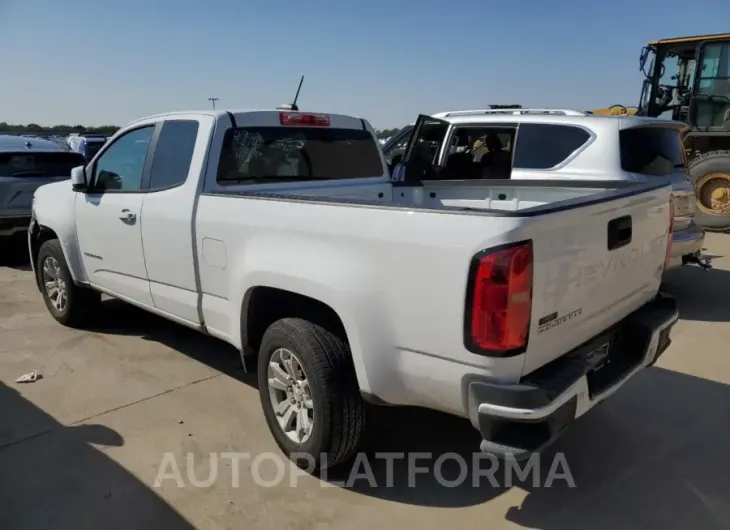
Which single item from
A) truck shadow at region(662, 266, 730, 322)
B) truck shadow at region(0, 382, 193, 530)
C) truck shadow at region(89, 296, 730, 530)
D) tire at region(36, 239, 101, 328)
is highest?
tire at region(36, 239, 101, 328)

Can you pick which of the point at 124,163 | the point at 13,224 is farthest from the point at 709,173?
the point at 13,224

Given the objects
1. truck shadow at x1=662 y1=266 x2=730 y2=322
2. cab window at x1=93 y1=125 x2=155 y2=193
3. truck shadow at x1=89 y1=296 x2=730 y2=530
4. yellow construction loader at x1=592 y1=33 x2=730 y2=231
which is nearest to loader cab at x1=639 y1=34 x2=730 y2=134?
yellow construction loader at x1=592 y1=33 x2=730 y2=231

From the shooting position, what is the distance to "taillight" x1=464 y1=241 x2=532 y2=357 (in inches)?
87.9

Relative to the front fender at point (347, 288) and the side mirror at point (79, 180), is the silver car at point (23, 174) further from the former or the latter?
the front fender at point (347, 288)

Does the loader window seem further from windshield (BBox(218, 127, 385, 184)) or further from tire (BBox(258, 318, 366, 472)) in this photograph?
tire (BBox(258, 318, 366, 472))

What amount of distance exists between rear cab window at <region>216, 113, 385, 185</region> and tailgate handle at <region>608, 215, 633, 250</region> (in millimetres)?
2168

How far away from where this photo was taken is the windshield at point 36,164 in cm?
798

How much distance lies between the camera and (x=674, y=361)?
15.4 ft

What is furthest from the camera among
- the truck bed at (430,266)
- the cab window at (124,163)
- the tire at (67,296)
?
the tire at (67,296)

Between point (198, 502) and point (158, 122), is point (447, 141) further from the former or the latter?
point (198, 502)

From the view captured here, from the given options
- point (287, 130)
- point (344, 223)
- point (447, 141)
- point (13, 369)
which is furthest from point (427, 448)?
point (447, 141)

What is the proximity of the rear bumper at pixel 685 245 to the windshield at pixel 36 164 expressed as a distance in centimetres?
779

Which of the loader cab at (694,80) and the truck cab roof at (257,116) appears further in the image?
the loader cab at (694,80)

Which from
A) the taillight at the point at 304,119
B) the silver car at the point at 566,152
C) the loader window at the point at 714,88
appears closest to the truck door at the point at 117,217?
the taillight at the point at 304,119
